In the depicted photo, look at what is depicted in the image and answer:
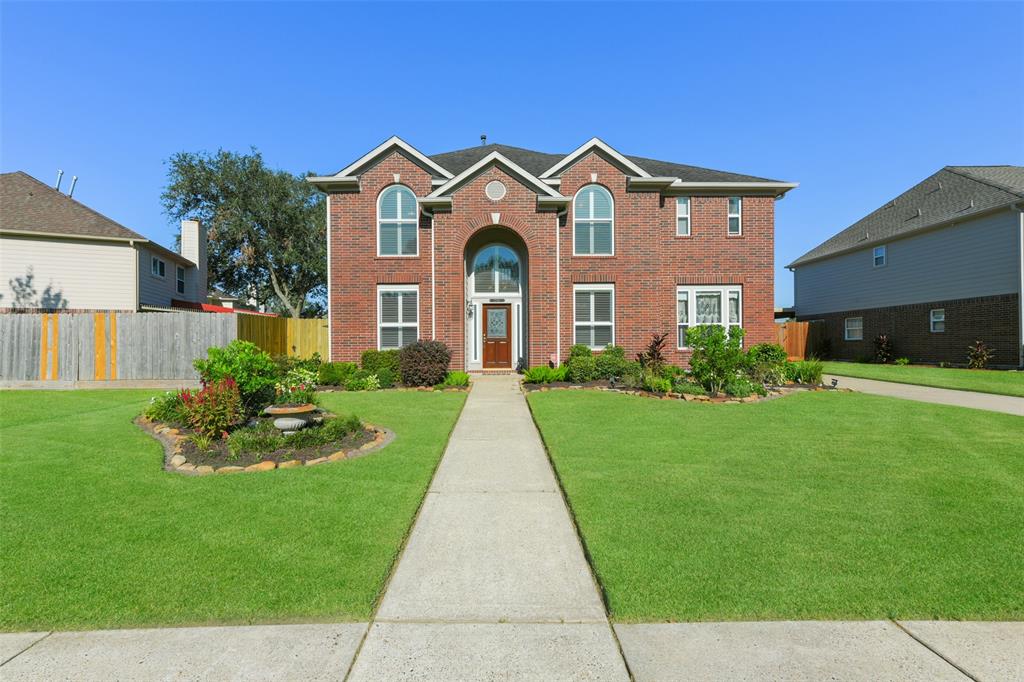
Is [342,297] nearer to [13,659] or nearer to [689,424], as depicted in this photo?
[689,424]

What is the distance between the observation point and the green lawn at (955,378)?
514 inches

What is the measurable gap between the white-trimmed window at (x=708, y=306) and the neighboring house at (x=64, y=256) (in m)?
22.8

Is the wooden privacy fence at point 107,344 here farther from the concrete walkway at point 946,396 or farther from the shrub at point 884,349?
the shrub at point 884,349

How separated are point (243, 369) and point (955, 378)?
64.4 ft

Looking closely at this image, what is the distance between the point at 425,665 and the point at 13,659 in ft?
7.33

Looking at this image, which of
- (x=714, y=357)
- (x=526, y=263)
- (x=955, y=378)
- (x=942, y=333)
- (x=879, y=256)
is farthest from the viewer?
(x=879, y=256)

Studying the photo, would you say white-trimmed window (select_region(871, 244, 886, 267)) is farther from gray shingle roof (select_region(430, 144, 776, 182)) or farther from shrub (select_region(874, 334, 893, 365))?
gray shingle roof (select_region(430, 144, 776, 182))

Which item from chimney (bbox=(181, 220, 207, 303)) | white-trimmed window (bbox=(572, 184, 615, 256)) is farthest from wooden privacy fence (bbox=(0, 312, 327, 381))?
chimney (bbox=(181, 220, 207, 303))

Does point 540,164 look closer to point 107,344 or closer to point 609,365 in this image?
point 609,365

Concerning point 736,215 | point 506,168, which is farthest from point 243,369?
point 736,215

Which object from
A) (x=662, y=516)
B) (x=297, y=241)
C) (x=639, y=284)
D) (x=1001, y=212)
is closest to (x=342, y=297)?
(x=639, y=284)

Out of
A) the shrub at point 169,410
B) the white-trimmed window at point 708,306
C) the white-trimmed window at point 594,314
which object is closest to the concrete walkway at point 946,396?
the white-trimmed window at point 708,306

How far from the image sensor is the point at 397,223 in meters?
15.9

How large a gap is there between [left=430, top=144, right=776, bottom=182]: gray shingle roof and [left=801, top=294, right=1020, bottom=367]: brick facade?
1004 cm
